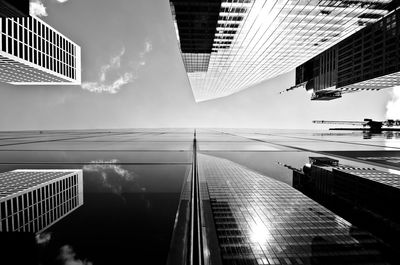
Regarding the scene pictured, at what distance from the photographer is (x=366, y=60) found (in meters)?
136

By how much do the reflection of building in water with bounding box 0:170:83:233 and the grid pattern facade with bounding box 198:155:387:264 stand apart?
21.6m

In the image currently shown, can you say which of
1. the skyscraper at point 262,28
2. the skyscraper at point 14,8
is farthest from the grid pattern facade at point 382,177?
the skyscraper at point 262,28

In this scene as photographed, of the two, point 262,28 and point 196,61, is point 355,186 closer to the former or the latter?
point 262,28

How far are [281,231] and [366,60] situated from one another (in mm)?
137840

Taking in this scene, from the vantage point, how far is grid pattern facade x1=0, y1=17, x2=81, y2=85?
327 feet

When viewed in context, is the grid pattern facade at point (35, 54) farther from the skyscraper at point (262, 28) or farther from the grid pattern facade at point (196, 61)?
the skyscraper at point (262, 28)

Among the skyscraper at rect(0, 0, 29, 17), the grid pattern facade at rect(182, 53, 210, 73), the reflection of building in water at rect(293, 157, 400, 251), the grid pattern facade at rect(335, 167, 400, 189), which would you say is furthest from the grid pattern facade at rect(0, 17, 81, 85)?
the grid pattern facade at rect(335, 167, 400, 189)

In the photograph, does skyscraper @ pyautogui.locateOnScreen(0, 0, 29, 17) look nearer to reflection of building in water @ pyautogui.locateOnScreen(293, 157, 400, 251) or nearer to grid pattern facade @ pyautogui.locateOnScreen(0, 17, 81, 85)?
reflection of building in water @ pyautogui.locateOnScreen(293, 157, 400, 251)

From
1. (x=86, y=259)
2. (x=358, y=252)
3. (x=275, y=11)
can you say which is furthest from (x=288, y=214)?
(x=275, y=11)

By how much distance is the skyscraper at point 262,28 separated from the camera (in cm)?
6931

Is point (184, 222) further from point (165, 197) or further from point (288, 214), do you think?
point (288, 214)

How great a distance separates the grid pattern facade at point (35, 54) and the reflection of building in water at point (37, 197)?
319ft

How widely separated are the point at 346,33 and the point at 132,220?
4171 inches

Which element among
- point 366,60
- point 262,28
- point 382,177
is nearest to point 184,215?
point 382,177
